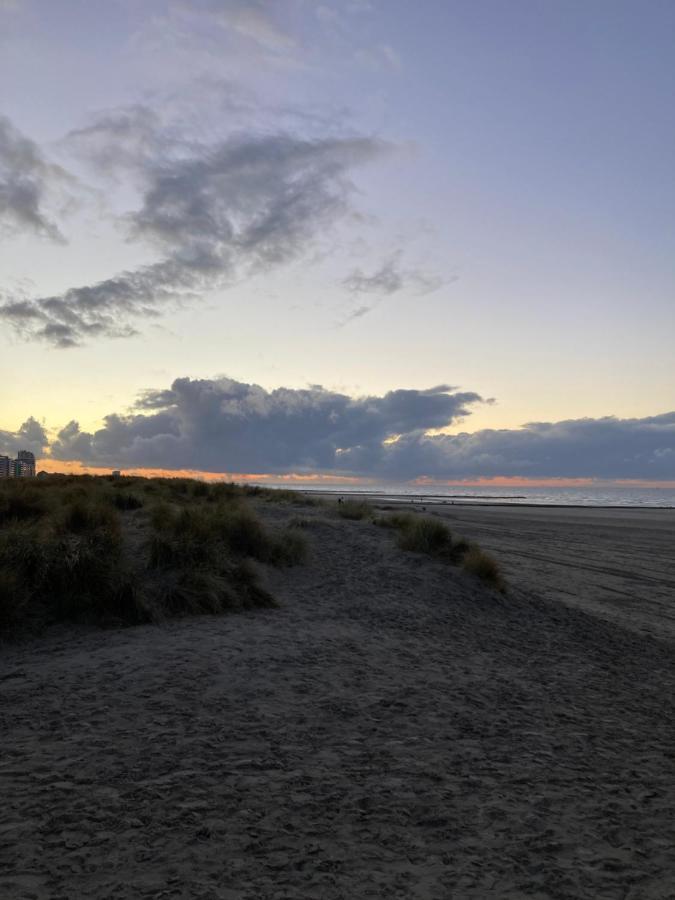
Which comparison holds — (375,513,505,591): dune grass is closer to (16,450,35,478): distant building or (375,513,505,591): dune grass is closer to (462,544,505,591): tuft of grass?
(462,544,505,591): tuft of grass

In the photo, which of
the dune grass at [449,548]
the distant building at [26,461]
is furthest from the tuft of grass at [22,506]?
the distant building at [26,461]

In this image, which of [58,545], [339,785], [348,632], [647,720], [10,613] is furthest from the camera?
[58,545]

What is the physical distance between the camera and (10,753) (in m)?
4.23

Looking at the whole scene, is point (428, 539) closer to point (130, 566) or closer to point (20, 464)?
point (130, 566)

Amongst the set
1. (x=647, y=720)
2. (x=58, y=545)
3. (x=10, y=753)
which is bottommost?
(x=647, y=720)

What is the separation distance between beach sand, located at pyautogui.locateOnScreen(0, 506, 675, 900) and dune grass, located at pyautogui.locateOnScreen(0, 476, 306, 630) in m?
0.53

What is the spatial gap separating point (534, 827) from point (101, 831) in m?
2.50

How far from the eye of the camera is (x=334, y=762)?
4.33m

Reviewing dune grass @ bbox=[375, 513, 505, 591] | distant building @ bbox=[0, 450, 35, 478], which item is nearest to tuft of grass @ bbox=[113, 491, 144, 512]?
dune grass @ bbox=[375, 513, 505, 591]

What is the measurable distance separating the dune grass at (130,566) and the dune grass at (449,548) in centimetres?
269

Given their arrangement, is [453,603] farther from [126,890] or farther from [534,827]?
[126,890]

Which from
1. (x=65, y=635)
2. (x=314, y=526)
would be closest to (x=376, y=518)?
(x=314, y=526)

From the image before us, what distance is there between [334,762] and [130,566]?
206 inches

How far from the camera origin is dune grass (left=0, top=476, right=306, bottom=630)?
773cm
